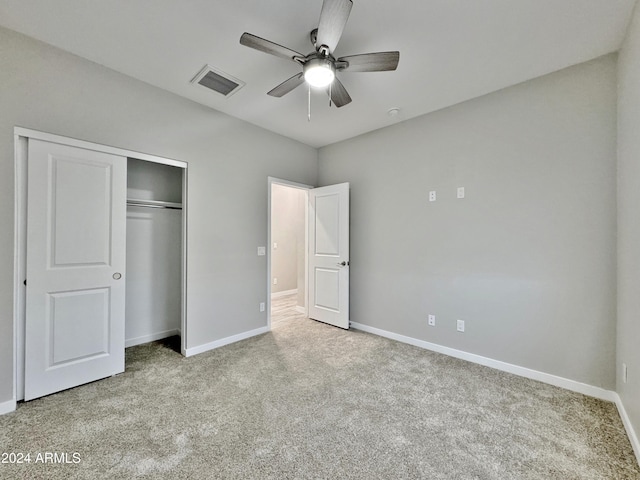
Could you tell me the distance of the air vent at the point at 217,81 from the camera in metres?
2.57

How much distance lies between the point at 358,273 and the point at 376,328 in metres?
0.79

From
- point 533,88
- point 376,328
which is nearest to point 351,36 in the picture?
point 533,88

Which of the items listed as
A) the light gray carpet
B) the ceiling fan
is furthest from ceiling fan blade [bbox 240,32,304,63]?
the light gray carpet

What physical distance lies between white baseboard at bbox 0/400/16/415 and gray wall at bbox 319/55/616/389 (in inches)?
139

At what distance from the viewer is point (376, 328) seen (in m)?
3.84

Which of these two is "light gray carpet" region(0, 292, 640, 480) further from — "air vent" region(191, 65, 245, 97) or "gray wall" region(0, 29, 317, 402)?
"air vent" region(191, 65, 245, 97)

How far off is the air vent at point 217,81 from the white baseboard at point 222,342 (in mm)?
2788

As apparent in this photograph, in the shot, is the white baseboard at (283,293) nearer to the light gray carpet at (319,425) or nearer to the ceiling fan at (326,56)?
the light gray carpet at (319,425)

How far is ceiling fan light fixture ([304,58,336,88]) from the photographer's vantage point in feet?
6.34

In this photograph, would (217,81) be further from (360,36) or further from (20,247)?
(20,247)

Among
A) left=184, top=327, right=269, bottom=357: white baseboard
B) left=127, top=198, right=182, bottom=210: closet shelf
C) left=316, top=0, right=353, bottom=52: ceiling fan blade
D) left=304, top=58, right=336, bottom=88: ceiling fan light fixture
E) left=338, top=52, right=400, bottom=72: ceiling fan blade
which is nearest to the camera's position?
left=316, top=0, right=353, bottom=52: ceiling fan blade

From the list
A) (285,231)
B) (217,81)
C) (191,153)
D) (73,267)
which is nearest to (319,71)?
(217,81)

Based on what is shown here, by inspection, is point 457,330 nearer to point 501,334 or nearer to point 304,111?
point 501,334

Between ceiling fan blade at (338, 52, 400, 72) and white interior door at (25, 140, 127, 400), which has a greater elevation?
ceiling fan blade at (338, 52, 400, 72)
